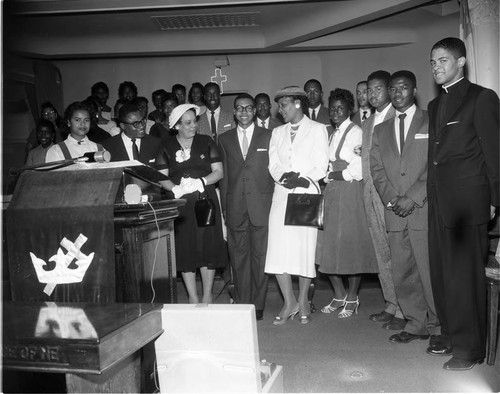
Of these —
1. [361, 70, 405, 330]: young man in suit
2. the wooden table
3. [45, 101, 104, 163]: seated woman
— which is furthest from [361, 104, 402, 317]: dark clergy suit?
the wooden table

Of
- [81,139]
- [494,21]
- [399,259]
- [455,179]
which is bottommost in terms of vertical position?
[399,259]

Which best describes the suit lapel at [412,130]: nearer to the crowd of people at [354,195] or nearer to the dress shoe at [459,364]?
the crowd of people at [354,195]

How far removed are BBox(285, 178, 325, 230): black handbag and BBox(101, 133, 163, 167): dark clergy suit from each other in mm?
1143

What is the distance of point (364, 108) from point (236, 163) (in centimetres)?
174

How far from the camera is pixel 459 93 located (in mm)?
3088

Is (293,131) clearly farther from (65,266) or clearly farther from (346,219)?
(65,266)

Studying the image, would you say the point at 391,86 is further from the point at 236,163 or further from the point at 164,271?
the point at 164,271

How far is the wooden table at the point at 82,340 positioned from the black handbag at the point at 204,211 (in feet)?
6.41

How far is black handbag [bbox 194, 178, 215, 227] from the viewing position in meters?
3.94

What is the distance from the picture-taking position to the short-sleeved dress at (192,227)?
4.04 meters

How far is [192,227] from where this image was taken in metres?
4.05

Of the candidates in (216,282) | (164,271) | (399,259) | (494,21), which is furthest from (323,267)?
(494,21)

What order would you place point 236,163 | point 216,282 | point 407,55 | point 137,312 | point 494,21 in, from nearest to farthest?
point 137,312, point 494,21, point 236,163, point 216,282, point 407,55

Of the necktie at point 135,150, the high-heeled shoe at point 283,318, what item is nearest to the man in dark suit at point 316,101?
the necktie at point 135,150
